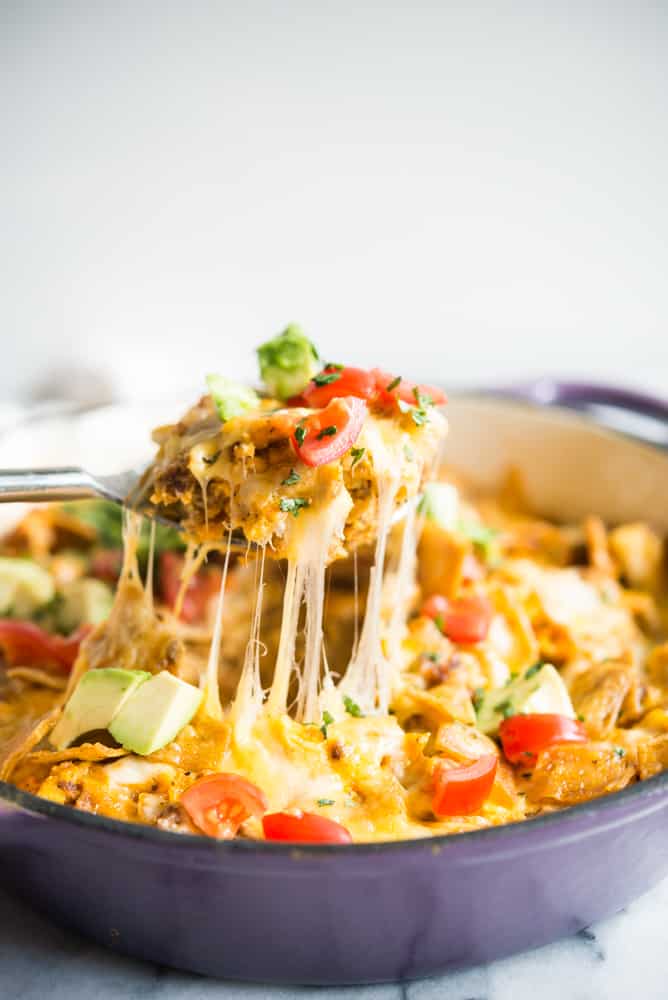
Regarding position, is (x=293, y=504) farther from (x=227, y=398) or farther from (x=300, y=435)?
(x=227, y=398)

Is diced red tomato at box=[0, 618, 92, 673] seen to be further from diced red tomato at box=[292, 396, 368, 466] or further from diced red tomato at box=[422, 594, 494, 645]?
diced red tomato at box=[292, 396, 368, 466]

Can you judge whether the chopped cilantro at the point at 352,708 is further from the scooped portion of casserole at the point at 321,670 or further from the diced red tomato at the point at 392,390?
the diced red tomato at the point at 392,390

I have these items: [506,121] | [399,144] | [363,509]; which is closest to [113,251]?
[399,144]

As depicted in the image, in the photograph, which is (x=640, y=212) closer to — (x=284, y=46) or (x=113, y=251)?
(x=284, y=46)

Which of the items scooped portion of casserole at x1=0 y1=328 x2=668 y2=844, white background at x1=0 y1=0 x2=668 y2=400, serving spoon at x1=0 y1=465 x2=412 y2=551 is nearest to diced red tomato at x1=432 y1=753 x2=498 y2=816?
scooped portion of casserole at x1=0 y1=328 x2=668 y2=844

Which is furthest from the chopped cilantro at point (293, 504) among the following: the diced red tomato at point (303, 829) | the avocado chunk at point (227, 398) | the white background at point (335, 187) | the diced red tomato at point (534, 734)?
the white background at point (335, 187)

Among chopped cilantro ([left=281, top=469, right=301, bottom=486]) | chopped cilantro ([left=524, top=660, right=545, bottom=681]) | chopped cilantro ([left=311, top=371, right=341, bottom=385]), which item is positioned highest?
chopped cilantro ([left=311, top=371, right=341, bottom=385])
